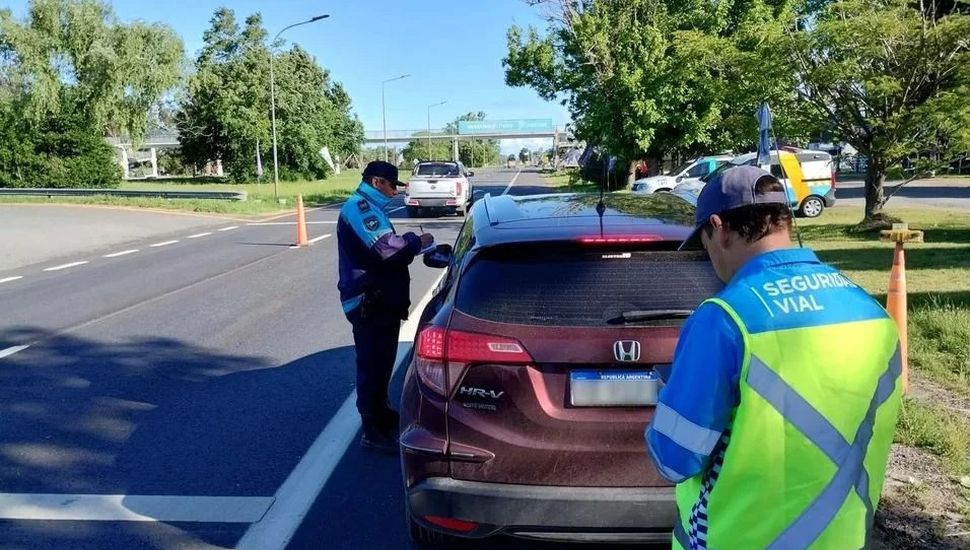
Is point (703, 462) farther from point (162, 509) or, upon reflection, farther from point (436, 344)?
point (162, 509)

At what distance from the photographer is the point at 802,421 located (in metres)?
1.61

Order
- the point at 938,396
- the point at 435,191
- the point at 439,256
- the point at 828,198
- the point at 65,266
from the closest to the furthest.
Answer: the point at 439,256 < the point at 938,396 < the point at 65,266 < the point at 828,198 < the point at 435,191

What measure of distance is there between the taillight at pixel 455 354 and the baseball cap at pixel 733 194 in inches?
52.9

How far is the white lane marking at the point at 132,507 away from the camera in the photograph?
4.11 meters

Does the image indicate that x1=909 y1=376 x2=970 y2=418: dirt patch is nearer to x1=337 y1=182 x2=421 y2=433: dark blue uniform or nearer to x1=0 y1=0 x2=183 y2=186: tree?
x1=337 y1=182 x2=421 y2=433: dark blue uniform

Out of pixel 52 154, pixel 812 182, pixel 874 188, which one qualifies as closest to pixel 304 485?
pixel 874 188

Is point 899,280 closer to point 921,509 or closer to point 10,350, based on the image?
point 921,509

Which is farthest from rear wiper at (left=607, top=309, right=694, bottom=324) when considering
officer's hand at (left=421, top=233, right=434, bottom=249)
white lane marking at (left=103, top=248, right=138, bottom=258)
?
white lane marking at (left=103, top=248, right=138, bottom=258)

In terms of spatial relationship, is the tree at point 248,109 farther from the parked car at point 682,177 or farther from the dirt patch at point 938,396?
the dirt patch at point 938,396

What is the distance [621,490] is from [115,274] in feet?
40.6

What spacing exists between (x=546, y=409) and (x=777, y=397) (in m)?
1.53

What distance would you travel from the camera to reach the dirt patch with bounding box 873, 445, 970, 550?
3621 millimetres

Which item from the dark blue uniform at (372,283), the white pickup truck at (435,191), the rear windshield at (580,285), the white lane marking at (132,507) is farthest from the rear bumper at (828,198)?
the white lane marking at (132,507)

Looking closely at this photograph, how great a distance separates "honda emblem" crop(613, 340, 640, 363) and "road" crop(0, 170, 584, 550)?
133 cm
